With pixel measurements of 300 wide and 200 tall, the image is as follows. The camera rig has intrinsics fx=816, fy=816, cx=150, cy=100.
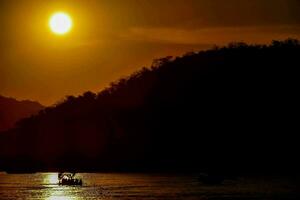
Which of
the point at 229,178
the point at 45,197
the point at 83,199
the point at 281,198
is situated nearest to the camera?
the point at 281,198

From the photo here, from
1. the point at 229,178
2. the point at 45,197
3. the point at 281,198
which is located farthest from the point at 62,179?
the point at 281,198

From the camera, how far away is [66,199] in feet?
388

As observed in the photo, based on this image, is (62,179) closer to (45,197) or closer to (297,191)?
(45,197)

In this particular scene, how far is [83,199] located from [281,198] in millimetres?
27978

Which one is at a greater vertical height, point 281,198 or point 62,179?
point 62,179

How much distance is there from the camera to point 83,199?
11569 centimetres

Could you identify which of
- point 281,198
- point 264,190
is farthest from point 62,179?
point 281,198

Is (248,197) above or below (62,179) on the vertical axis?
below

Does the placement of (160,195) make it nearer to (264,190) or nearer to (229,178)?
(264,190)

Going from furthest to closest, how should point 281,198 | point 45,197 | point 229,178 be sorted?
point 229,178 → point 45,197 → point 281,198

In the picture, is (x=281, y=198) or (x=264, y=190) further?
(x=264, y=190)

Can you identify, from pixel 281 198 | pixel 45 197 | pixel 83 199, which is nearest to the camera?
→ pixel 281 198

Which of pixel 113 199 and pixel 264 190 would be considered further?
pixel 264 190

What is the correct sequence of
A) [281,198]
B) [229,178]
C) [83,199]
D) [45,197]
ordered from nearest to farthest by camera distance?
[281,198]
[83,199]
[45,197]
[229,178]
